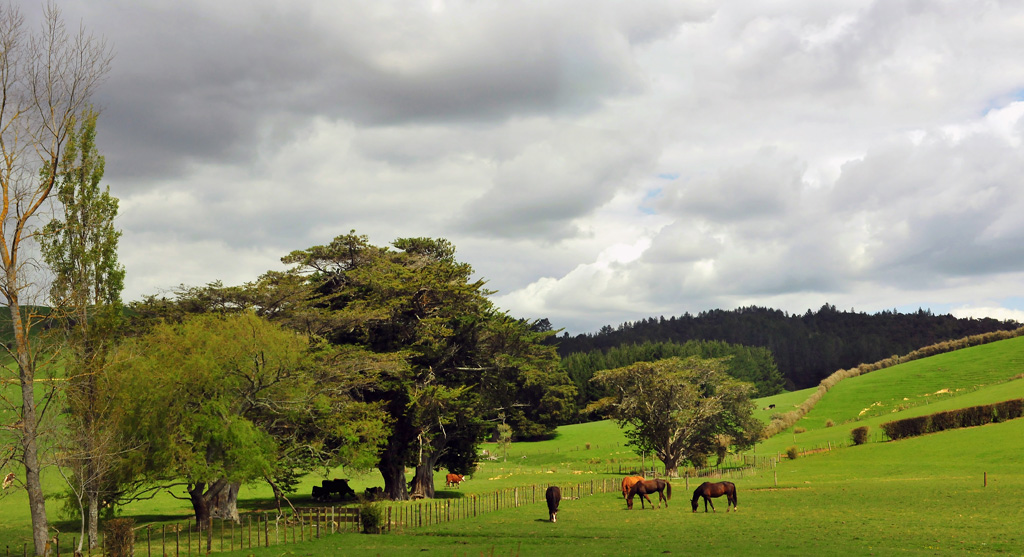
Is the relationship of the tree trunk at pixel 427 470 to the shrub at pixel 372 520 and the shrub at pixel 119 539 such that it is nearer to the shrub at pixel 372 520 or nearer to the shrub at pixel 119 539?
the shrub at pixel 372 520

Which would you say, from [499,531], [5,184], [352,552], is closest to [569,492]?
[499,531]

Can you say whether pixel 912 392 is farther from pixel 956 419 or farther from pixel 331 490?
pixel 331 490

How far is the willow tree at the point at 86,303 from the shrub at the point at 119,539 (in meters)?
2.76

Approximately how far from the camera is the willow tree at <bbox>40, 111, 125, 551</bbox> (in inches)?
1025

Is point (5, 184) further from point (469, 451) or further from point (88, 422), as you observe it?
point (469, 451)

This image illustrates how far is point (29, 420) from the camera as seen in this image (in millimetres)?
23250

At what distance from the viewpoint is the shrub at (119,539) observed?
2312 centimetres

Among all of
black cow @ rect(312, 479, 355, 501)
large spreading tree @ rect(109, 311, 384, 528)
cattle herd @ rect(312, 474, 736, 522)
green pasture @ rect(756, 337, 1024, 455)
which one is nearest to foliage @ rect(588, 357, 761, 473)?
green pasture @ rect(756, 337, 1024, 455)

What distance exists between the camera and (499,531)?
2870 centimetres

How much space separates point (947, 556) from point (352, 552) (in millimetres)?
17972

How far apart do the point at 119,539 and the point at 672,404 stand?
1771 inches

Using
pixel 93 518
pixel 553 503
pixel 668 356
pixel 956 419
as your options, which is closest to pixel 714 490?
pixel 553 503

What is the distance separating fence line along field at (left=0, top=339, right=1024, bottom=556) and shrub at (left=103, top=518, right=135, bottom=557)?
0.63 metres

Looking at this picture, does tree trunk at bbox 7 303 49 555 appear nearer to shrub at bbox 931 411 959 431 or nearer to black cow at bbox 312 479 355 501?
black cow at bbox 312 479 355 501
